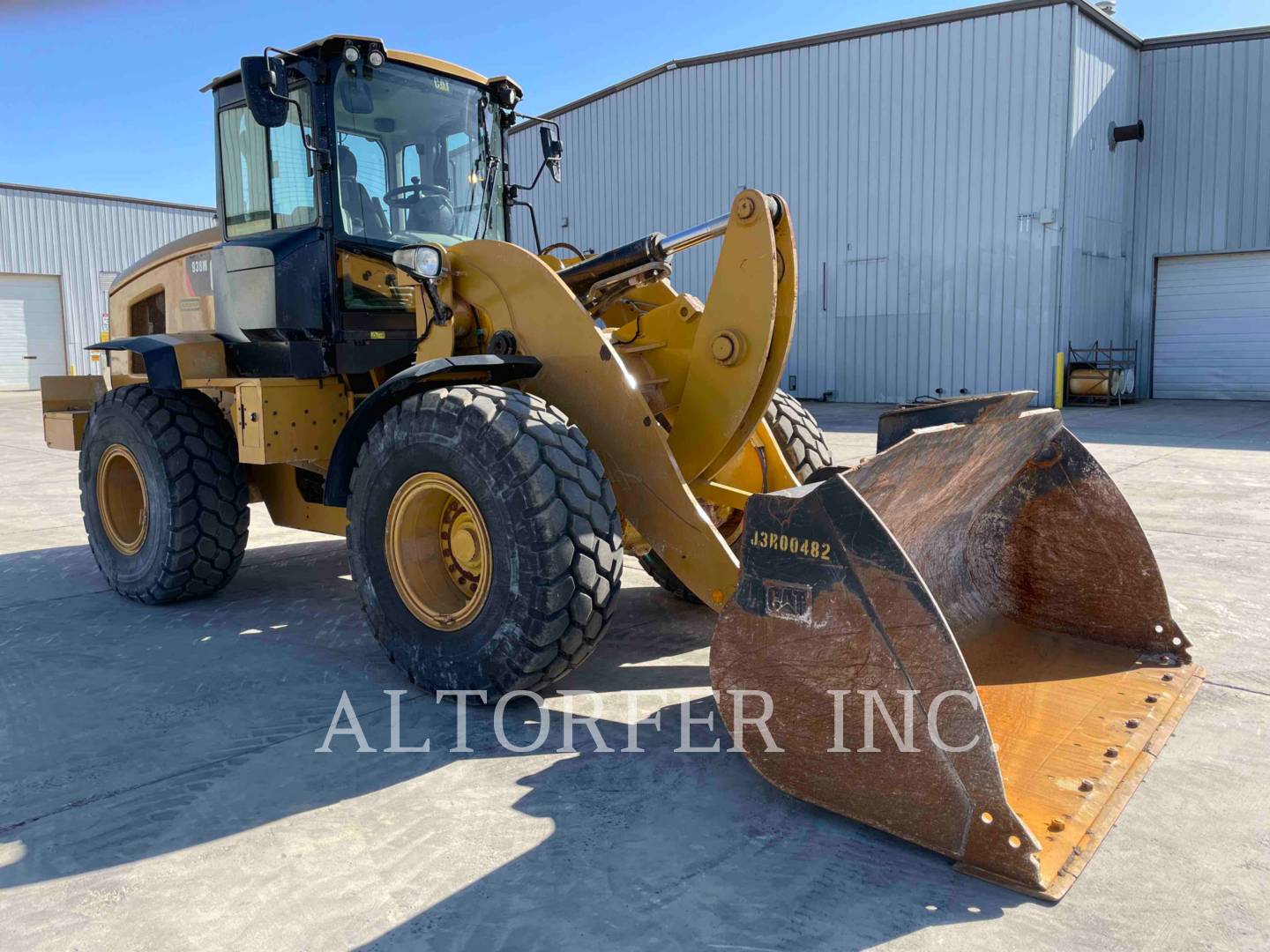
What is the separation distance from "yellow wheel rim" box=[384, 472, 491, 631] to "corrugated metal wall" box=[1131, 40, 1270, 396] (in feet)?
64.5

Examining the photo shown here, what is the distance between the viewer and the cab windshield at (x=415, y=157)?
15.7 ft

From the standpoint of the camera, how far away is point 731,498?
4.21m

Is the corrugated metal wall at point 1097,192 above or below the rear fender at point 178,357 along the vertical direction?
above

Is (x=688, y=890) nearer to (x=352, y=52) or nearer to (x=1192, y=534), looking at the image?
(x=352, y=52)

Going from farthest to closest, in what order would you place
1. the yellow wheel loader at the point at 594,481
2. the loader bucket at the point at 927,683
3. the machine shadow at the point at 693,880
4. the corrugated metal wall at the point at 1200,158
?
the corrugated metal wall at the point at 1200,158
the yellow wheel loader at the point at 594,481
the loader bucket at the point at 927,683
the machine shadow at the point at 693,880

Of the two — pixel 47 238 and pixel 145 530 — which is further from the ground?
pixel 47 238

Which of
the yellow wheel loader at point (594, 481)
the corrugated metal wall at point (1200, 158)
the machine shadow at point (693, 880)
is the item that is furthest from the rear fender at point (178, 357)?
the corrugated metal wall at point (1200, 158)

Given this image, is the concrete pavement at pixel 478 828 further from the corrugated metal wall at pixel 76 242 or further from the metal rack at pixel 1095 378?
the corrugated metal wall at pixel 76 242

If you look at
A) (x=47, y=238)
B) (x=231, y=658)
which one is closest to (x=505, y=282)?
(x=231, y=658)

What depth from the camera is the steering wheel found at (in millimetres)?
4973

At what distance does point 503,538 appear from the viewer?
3553 millimetres

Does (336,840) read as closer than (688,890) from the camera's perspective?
No

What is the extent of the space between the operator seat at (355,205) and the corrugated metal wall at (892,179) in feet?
49.8

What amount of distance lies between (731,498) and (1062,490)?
1300mm
